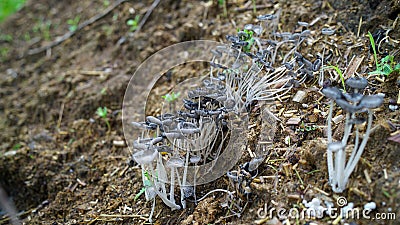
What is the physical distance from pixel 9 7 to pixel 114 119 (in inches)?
185

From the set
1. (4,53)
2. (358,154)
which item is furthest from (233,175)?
(4,53)

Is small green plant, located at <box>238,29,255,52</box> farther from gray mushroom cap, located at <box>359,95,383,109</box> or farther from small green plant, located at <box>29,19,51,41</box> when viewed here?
small green plant, located at <box>29,19,51,41</box>

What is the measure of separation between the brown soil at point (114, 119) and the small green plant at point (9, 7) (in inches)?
34.2

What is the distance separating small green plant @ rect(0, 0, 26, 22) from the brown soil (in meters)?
0.87

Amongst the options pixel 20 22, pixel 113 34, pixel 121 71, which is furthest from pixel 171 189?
pixel 20 22

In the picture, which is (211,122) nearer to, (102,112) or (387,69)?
(387,69)

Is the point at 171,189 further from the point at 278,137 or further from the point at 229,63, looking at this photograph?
the point at 229,63

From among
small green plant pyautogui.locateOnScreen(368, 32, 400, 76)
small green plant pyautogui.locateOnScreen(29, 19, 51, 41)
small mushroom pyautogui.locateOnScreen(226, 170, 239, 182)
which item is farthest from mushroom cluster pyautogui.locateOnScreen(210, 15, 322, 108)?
small green plant pyautogui.locateOnScreen(29, 19, 51, 41)

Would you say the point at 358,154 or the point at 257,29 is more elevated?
the point at 257,29

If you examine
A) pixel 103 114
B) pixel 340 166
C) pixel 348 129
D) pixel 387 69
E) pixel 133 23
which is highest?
pixel 133 23

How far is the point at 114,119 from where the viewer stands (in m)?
4.48

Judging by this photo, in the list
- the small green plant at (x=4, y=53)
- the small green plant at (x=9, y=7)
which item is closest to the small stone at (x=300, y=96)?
the small green plant at (x=4, y=53)

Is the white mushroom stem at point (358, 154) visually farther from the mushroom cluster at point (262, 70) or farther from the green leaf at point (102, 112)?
the green leaf at point (102, 112)

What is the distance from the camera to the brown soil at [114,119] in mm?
2730
